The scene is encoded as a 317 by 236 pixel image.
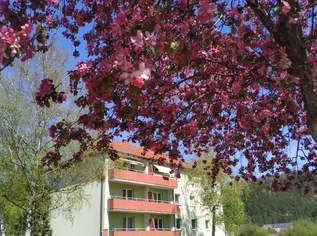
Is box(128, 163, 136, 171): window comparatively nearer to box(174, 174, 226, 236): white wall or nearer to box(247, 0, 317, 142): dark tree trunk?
box(174, 174, 226, 236): white wall

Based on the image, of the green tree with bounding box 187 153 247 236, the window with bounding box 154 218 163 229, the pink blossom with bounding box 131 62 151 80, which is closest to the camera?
the pink blossom with bounding box 131 62 151 80

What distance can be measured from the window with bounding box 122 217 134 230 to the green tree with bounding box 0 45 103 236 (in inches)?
625

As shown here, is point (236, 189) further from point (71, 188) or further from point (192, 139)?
point (192, 139)

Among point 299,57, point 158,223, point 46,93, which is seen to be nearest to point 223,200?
point 158,223

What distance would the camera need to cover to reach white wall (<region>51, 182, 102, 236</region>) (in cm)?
3838

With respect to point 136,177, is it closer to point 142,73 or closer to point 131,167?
point 131,167

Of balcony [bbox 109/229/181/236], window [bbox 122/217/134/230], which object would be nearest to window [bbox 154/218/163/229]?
balcony [bbox 109/229/181/236]

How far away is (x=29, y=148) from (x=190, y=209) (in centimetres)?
3004

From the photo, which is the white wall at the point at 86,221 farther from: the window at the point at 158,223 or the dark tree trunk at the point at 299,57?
the dark tree trunk at the point at 299,57

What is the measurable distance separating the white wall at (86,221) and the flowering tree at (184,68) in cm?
2973

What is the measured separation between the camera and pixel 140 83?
353cm

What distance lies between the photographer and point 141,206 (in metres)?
41.5

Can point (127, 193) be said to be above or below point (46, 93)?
above

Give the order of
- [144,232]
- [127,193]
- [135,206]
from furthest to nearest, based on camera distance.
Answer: [127,193], [144,232], [135,206]
